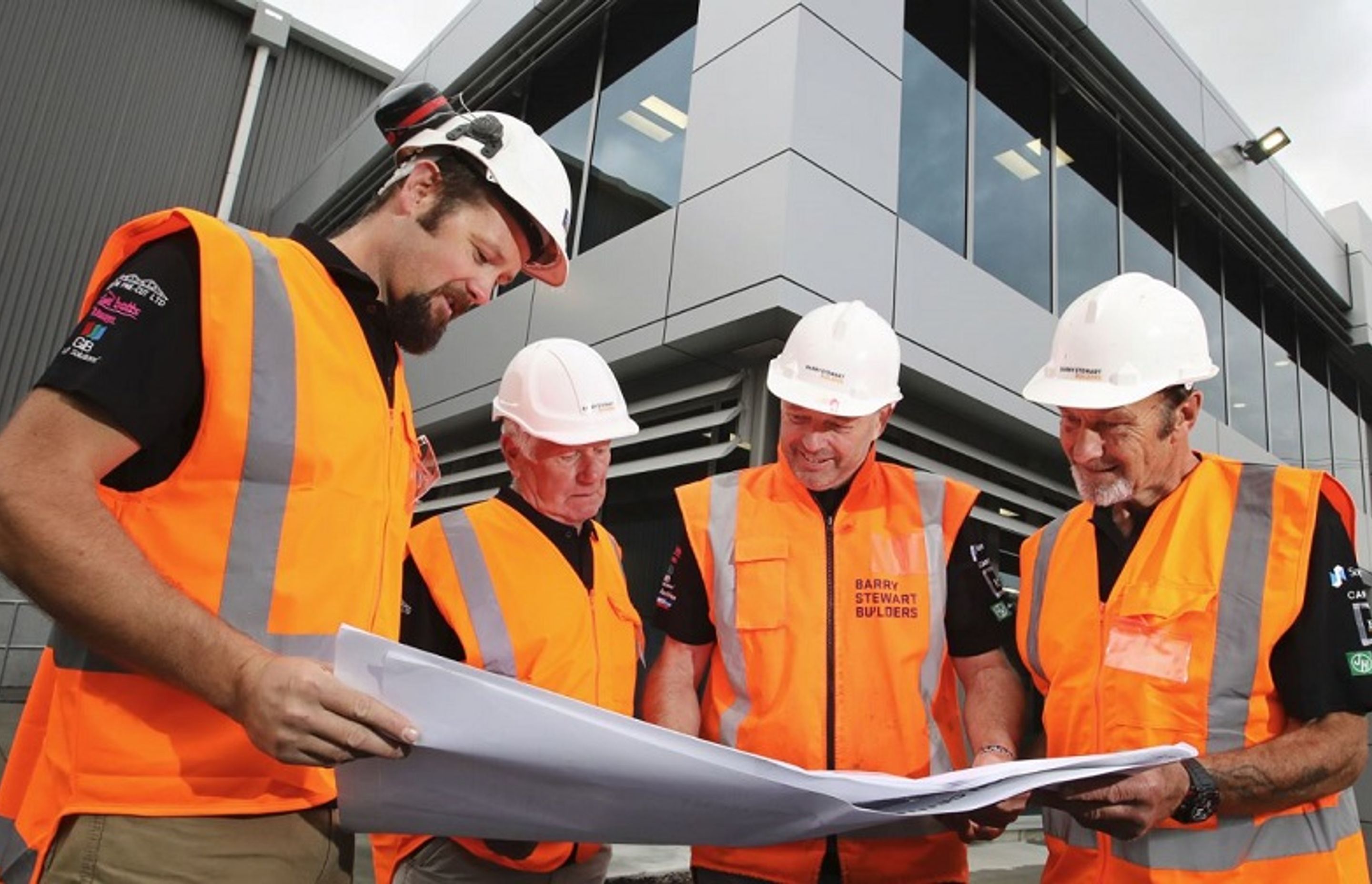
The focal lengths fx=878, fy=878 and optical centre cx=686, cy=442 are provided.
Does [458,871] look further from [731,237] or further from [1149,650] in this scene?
[731,237]

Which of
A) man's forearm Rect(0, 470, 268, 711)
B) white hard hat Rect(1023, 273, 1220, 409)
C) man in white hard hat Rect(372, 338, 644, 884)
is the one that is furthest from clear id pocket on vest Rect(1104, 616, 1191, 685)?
man's forearm Rect(0, 470, 268, 711)

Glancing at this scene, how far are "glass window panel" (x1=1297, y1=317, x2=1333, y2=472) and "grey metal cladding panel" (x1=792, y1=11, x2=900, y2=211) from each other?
28.1 ft

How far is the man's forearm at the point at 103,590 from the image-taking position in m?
1.01

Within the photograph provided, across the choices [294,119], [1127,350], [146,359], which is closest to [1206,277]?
[1127,350]

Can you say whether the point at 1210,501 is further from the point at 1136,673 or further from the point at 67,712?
the point at 67,712

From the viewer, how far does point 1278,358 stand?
1053 cm

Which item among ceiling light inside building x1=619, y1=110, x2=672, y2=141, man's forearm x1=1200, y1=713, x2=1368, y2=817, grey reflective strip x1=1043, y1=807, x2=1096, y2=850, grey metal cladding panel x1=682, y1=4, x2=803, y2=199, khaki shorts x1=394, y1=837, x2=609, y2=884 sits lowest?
khaki shorts x1=394, y1=837, x2=609, y2=884

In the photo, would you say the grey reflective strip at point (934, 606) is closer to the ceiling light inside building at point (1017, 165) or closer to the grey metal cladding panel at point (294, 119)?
the ceiling light inside building at point (1017, 165)

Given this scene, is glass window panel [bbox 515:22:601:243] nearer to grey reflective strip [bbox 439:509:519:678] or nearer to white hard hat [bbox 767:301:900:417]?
grey reflective strip [bbox 439:509:519:678]

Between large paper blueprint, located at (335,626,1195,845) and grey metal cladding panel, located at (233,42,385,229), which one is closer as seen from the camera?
large paper blueprint, located at (335,626,1195,845)

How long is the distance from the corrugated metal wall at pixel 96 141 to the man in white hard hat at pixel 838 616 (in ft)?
39.9

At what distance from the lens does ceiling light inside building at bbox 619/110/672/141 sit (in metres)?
6.09

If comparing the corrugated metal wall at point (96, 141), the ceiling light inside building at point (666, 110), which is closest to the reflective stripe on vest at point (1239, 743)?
the ceiling light inside building at point (666, 110)

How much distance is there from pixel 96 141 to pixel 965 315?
12154mm
